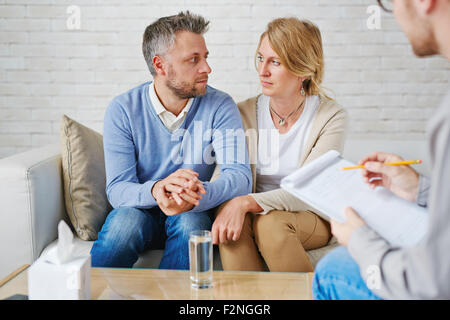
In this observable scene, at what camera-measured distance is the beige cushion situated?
5.94ft

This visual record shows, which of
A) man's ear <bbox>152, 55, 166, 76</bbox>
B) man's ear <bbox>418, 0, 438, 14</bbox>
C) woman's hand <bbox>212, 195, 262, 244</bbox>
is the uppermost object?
man's ear <bbox>418, 0, 438, 14</bbox>

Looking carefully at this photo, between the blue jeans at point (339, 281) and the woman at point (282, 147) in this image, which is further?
the woman at point (282, 147)

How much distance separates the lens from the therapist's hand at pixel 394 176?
1099mm

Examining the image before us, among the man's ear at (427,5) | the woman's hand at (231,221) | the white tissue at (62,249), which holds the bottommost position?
the woman's hand at (231,221)

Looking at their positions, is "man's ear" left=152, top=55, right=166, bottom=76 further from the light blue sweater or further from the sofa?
the sofa

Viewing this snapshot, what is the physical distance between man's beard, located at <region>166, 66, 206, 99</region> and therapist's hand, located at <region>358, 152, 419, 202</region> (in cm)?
83

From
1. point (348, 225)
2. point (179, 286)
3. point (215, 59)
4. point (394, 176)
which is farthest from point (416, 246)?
point (215, 59)

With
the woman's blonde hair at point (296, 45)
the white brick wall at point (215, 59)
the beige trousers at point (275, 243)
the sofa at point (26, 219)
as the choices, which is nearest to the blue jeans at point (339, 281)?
the beige trousers at point (275, 243)

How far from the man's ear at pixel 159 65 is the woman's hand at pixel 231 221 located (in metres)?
0.61

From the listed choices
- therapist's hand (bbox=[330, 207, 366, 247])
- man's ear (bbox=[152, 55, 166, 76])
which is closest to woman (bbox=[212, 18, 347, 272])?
man's ear (bbox=[152, 55, 166, 76])

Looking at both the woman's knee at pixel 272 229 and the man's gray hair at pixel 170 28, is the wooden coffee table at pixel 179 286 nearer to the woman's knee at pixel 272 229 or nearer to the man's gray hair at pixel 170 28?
the woman's knee at pixel 272 229

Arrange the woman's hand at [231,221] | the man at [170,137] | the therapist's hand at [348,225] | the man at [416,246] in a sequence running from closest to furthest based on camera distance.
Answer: the man at [416,246] < the therapist's hand at [348,225] < the woman's hand at [231,221] < the man at [170,137]

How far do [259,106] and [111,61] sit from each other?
1.12m

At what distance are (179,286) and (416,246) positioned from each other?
620 mm
